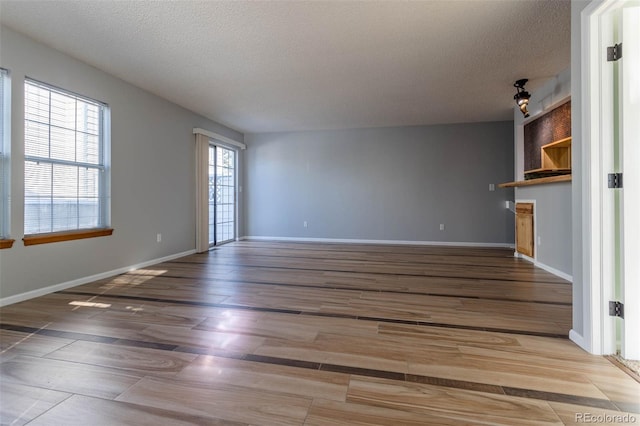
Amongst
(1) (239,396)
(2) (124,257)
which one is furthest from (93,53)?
(1) (239,396)

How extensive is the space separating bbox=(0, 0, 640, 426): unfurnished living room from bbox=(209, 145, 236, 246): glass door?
0.27 ft

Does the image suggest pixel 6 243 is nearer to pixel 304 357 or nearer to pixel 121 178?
pixel 121 178

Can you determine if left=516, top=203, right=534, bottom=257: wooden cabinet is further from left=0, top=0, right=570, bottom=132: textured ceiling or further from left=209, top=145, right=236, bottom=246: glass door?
left=209, top=145, right=236, bottom=246: glass door

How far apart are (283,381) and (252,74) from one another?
11.3ft

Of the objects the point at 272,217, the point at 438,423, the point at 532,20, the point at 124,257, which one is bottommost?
the point at 438,423

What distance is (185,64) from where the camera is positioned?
3449mm

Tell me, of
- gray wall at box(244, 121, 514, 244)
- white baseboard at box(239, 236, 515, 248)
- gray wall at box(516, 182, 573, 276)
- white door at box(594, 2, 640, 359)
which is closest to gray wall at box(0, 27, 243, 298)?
gray wall at box(244, 121, 514, 244)

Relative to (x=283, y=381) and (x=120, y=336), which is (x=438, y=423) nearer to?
(x=283, y=381)

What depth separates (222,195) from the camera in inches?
258

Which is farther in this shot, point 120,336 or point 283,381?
point 120,336

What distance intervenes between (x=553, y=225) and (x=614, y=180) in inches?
91.5

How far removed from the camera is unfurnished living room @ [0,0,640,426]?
151 cm

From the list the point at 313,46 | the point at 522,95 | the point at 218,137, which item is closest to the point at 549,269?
the point at 522,95

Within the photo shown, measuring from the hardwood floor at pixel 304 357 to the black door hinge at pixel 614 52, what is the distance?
1757 mm
